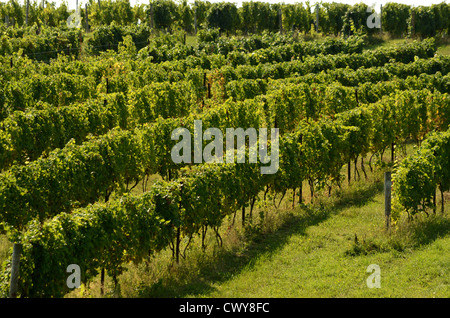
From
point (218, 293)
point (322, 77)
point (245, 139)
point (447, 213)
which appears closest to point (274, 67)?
point (322, 77)

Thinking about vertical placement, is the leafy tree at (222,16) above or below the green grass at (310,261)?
above

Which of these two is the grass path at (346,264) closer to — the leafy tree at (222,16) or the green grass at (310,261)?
the green grass at (310,261)

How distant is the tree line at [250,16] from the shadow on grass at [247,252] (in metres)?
28.6

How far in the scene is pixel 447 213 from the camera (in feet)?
39.4

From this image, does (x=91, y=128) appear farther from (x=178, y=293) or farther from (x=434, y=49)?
(x=434, y=49)

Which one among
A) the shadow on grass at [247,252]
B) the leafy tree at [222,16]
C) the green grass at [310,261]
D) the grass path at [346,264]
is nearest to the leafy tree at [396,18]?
the leafy tree at [222,16]

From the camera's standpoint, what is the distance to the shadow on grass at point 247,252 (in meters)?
9.05

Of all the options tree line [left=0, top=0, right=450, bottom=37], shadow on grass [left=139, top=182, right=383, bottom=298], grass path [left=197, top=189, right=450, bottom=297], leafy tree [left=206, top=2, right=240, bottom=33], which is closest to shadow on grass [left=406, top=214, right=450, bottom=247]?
Answer: grass path [left=197, top=189, right=450, bottom=297]

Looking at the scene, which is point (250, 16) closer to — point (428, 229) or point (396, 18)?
point (396, 18)

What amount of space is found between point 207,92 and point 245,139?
580 centimetres

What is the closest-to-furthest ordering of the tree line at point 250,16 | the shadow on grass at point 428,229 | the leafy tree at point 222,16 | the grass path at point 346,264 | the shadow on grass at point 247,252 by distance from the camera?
the grass path at point 346,264
the shadow on grass at point 247,252
the shadow on grass at point 428,229
the tree line at point 250,16
the leafy tree at point 222,16

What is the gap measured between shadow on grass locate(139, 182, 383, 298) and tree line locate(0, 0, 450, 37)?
93.9 ft

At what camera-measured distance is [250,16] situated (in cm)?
4244

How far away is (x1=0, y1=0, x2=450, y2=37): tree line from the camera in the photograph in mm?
38875
